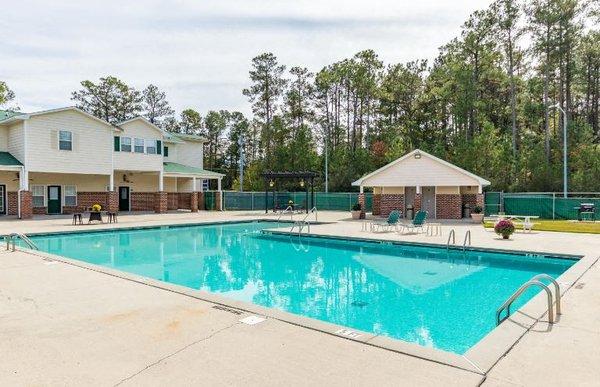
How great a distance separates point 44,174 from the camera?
26.5 metres

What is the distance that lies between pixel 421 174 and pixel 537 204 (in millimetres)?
6934

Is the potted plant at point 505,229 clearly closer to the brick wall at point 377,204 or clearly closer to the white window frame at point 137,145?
the brick wall at point 377,204

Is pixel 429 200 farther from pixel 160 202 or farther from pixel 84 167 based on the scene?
pixel 84 167

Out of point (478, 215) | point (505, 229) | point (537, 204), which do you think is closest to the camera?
point (505, 229)

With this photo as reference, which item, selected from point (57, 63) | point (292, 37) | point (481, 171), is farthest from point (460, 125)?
point (57, 63)

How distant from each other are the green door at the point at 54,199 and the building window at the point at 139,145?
5.51 metres

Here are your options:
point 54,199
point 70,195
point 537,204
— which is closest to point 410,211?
point 537,204

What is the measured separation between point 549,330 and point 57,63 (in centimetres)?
2426

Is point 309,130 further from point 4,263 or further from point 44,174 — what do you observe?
point 4,263

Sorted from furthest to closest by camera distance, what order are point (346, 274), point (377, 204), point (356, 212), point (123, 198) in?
point (123, 198)
point (377, 204)
point (356, 212)
point (346, 274)

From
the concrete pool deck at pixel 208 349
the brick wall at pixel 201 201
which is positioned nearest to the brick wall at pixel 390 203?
the brick wall at pixel 201 201

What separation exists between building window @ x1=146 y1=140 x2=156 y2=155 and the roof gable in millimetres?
15025

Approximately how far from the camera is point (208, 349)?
14.1ft

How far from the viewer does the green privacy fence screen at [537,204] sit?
2289cm
